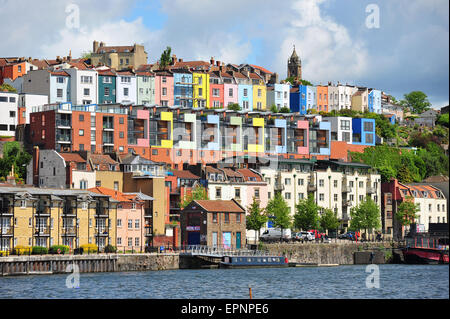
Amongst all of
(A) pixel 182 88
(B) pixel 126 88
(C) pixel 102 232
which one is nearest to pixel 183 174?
(C) pixel 102 232

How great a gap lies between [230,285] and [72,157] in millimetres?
44866

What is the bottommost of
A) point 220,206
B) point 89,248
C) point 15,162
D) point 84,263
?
point 84,263

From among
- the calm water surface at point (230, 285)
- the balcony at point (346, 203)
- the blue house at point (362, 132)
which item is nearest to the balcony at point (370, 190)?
the balcony at point (346, 203)

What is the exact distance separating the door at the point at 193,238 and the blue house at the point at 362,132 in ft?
212

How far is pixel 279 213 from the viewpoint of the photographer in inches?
4707

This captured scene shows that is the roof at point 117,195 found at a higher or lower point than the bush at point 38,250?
higher

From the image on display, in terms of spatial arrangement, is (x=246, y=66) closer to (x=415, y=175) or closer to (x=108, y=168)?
(x=415, y=175)

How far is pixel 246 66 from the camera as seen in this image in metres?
192

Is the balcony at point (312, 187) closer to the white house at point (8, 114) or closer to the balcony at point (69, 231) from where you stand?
the white house at point (8, 114)

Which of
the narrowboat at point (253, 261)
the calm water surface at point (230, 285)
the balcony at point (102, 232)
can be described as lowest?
the calm water surface at point (230, 285)

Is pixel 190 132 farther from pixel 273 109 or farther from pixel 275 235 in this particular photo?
pixel 273 109

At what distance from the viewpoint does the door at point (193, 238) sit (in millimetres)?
106306

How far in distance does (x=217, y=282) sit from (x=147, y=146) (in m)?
56.7
